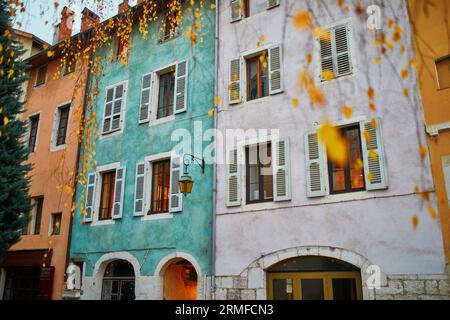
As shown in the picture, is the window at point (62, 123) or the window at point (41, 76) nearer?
the window at point (62, 123)

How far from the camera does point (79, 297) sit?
1195cm

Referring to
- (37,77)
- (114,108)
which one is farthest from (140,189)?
(37,77)

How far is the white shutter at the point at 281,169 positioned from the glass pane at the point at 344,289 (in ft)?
6.50

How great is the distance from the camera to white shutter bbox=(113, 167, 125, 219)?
12.0m

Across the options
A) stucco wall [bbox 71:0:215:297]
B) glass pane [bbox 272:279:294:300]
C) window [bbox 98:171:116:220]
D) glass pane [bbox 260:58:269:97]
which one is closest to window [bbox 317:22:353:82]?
glass pane [bbox 260:58:269:97]

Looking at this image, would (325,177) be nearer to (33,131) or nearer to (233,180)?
(233,180)

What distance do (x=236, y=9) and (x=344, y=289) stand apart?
7.63 m

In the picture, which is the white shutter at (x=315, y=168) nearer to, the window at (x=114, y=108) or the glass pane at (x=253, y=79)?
the glass pane at (x=253, y=79)

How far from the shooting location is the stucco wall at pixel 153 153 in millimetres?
10484

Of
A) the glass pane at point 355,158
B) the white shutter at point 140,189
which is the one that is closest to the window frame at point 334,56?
the glass pane at point 355,158

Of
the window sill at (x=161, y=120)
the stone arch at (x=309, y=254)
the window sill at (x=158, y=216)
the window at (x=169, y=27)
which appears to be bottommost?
the stone arch at (x=309, y=254)

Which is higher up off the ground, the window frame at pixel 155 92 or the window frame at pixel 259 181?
the window frame at pixel 155 92

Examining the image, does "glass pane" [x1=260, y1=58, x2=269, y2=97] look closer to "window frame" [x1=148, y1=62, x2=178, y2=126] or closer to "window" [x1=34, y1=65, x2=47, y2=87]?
"window frame" [x1=148, y1=62, x2=178, y2=126]
